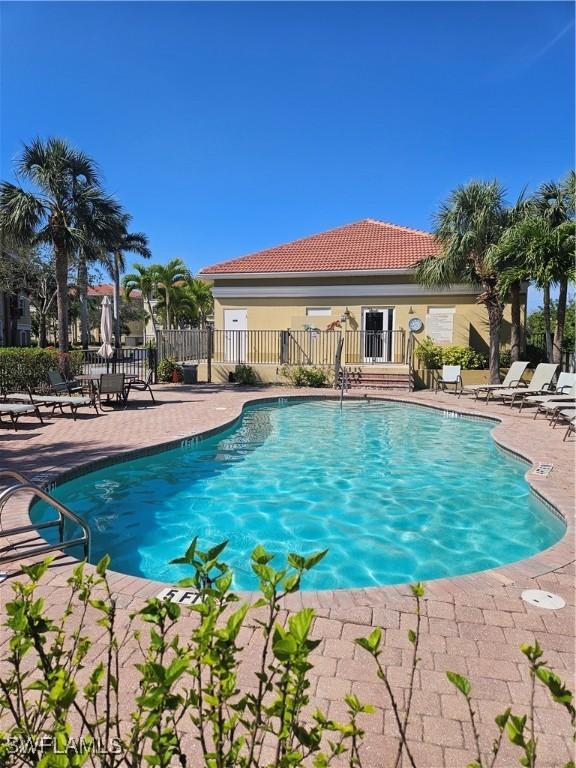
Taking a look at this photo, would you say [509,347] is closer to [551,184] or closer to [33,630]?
[551,184]

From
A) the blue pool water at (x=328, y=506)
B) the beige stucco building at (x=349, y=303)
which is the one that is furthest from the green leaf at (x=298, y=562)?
the beige stucco building at (x=349, y=303)

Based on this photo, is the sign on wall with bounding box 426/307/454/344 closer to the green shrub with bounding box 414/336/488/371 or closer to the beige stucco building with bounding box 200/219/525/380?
the beige stucco building with bounding box 200/219/525/380

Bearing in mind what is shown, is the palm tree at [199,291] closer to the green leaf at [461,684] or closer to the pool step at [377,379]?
the pool step at [377,379]

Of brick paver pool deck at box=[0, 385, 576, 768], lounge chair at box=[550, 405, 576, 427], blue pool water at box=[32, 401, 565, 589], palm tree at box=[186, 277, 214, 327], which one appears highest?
palm tree at box=[186, 277, 214, 327]

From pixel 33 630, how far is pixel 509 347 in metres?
21.9

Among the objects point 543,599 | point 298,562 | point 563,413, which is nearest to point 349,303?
point 563,413

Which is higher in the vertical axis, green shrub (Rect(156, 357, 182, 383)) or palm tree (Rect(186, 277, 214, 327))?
palm tree (Rect(186, 277, 214, 327))

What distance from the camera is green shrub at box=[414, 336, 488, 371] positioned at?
19703mm

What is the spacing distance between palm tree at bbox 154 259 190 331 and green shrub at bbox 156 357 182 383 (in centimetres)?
2058

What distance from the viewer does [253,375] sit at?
21.3 meters

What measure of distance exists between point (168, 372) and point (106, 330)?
18.8 ft

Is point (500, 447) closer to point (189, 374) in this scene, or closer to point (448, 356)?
point (448, 356)

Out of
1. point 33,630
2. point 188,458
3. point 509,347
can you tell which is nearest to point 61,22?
point 188,458

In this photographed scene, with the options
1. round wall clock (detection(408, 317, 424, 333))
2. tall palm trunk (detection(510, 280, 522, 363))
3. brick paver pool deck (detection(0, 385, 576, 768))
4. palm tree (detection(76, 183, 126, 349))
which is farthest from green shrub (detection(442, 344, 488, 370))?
brick paver pool deck (detection(0, 385, 576, 768))
